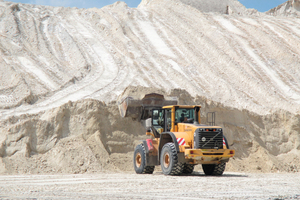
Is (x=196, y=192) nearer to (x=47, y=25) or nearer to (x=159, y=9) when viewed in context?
(x=47, y=25)

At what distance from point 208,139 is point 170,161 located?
1.20 metres

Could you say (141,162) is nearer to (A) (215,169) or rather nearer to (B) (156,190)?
(A) (215,169)

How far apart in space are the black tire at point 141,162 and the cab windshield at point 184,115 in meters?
1.49

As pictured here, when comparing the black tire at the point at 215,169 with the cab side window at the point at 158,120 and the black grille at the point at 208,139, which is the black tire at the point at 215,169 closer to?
the black grille at the point at 208,139

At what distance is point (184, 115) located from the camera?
9.95 m

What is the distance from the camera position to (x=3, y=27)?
1038 inches

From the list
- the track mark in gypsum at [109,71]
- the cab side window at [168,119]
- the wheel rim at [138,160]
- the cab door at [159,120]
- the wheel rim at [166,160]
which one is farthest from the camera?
the track mark in gypsum at [109,71]

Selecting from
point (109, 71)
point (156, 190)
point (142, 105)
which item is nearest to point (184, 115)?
point (142, 105)

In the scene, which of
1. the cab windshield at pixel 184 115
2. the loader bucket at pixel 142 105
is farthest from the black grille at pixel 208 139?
the loader bucket at pixel 142 105

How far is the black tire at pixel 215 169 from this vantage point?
9781 mm

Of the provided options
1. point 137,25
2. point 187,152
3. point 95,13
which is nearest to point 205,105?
point 187,152

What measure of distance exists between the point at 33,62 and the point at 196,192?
19.0 meters

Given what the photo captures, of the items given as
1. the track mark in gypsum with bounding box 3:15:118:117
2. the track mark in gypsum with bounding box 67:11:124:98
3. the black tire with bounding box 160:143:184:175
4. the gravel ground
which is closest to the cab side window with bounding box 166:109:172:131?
the black tire with bounding box 160:143:184:175

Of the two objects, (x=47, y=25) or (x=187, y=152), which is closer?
(x=187, y=152)
